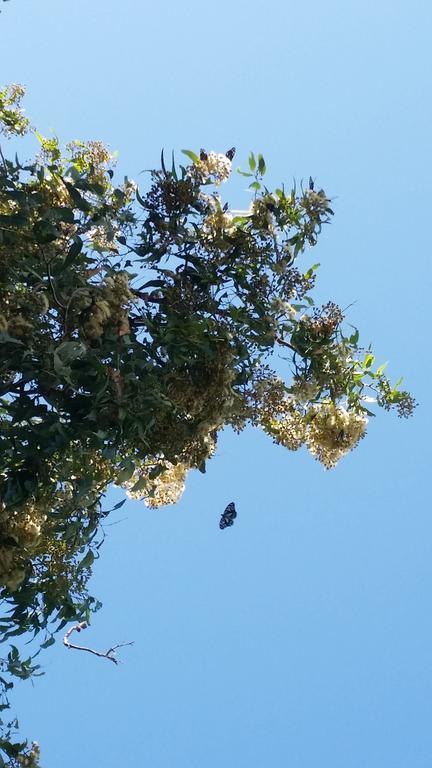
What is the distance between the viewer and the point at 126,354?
401 cm

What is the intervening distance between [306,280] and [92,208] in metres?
1.19

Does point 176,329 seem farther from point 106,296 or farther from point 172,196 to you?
point 172,196

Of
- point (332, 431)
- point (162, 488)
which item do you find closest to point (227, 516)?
point (162, 488)

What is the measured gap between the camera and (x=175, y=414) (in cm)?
409

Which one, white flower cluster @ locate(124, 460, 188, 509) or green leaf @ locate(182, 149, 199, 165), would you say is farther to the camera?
white flower cluster @ locate(124, 460, 188, 509)

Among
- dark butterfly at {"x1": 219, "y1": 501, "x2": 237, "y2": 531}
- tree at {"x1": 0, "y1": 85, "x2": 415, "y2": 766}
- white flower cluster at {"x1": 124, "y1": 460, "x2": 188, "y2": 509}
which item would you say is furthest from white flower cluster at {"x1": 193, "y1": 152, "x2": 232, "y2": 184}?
dark butterfly at {"x1": 219, "y1": 501, "x2": 237, "y2": 531}

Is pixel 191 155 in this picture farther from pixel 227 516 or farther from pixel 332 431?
pixel 227 516

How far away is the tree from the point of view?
383 cm

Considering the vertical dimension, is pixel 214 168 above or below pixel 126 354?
above

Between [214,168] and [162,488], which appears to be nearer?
[214,168]

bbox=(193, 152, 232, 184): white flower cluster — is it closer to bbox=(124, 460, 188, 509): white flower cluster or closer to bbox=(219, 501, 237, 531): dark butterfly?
bbox=(124, 460, 188, 509): white flower cluster

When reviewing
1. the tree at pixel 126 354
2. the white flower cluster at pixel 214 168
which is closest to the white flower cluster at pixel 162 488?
the tree at pixel 126 354

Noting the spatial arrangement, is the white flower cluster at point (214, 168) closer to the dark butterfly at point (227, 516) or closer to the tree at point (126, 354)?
the tree at point (126, 354)

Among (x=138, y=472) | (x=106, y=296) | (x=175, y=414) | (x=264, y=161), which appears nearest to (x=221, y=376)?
(x=175, y=414)
